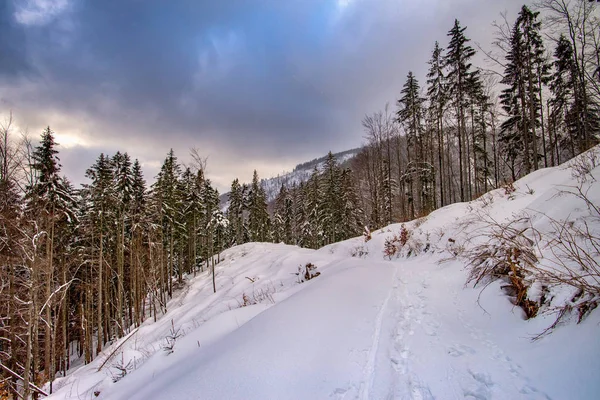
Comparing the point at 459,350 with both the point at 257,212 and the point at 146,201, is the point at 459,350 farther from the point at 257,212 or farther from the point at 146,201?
the point at 257,212

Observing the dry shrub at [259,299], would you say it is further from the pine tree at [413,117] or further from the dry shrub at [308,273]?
the pine tree at [413,117]

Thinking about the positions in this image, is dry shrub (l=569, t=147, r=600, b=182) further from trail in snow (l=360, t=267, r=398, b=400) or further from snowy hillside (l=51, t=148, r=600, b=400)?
trail in snow (l=360, t=267, r=398, b=400)

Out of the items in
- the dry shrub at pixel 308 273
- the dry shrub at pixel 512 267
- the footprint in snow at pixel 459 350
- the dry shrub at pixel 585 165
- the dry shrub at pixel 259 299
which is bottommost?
the dry shrub at pixel 259 299

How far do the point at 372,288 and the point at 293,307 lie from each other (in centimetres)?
214

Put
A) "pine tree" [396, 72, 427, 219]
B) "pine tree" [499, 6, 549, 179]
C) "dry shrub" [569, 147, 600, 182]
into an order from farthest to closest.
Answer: "pine tree" [396, 72, 427, 219]
"pine tree" [499, 6, 549, 179]
"dry shrub" [569, 147, 600, 182]

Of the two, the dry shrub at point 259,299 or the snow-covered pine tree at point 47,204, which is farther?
the snow-covered pine tree at point 47,204

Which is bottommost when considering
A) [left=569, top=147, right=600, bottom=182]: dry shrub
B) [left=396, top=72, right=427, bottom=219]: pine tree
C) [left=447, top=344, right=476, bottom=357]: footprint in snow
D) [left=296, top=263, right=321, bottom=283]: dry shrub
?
[left=296, top=263, right=321, bottom=283]: dry shrub

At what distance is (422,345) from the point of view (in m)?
3.48

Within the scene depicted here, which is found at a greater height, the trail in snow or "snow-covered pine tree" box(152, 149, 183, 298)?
"snow-covered pine tree" box(152, 149, 183, 298)

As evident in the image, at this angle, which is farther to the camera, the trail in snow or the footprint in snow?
the footprint in snow

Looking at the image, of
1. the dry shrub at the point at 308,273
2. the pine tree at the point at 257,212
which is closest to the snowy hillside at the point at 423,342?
the dry shrub at the point at 308,273

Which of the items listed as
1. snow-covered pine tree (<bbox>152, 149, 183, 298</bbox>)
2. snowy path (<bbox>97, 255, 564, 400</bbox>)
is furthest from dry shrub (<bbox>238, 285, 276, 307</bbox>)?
snow-covered pine tree (<bbox>152, 149, 183, 298</bbox>)

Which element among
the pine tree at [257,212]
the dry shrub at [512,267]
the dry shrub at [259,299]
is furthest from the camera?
the pine tree at [257,212]

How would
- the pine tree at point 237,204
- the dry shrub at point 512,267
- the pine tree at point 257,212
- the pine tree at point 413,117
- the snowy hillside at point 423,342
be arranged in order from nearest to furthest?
1. the snowy hillside at point 423,342
2. the dry shrub at point 512,267
3. the pine tree at point 413,117
4. the pine tree at point 257,212
5. the pine tree at point 237,204
